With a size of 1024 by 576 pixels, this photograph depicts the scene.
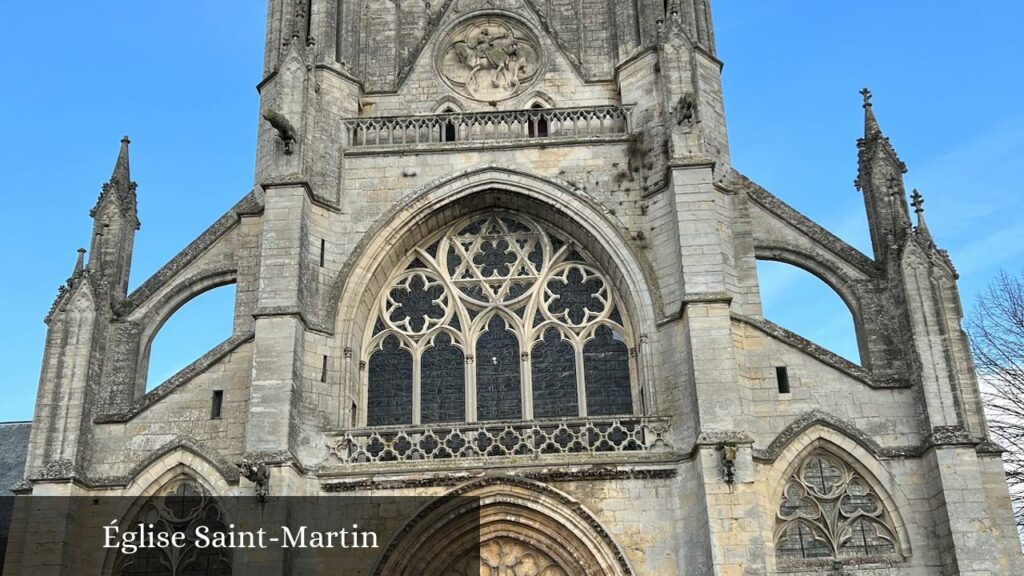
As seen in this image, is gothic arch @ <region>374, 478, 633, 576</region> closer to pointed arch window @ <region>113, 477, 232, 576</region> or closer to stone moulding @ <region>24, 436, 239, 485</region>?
pointed arch window @ <region>113, 477, 232, 576</region>

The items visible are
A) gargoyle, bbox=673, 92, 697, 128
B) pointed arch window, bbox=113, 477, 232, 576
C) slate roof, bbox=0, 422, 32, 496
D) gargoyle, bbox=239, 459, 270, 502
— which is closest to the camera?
gargoyle, bbox=239, 459, 270, 502

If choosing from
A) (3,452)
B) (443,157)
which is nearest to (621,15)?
(443,157)

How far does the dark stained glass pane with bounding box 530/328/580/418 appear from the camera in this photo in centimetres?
1486

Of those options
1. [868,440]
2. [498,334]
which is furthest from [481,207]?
[868,440]

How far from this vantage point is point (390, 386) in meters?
15.2

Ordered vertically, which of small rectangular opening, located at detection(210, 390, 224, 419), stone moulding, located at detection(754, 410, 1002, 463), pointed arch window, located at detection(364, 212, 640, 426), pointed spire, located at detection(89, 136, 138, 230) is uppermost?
pointed spire, located at detection(89, 136, 138, 230)

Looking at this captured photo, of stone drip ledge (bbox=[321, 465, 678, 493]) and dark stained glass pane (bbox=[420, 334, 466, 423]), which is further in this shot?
dark stained glass pane (bbox=[420, 334, 466, 423])

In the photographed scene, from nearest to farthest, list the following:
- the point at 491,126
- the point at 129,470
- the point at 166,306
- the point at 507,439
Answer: the point at 129,470 → the point at 507,439 → the point at 166,306 → the point at 491,126

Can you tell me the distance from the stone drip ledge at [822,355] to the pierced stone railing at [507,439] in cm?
191

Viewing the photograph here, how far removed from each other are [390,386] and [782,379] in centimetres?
533

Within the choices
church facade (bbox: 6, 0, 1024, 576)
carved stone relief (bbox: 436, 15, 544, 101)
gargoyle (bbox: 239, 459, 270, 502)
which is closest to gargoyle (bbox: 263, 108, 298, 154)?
church facade (bbox: 6, 0, 1024, 576)

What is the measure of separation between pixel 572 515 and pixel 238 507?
4068 millimetres

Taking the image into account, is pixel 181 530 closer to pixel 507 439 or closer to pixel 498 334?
pixel 507 439

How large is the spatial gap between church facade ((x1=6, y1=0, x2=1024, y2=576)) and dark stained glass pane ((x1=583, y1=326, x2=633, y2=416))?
Result: 0.03 m
